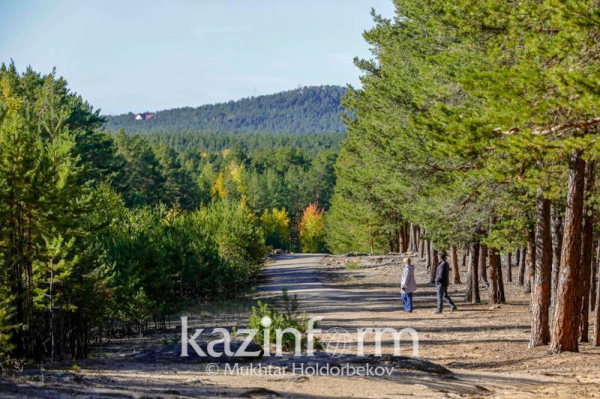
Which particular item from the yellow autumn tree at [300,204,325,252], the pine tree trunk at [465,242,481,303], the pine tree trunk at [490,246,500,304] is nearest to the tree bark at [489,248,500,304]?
the pine tree trunk at [490,246,500,304]

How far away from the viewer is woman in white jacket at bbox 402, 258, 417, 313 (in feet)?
69.2

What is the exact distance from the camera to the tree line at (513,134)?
10.4 metres

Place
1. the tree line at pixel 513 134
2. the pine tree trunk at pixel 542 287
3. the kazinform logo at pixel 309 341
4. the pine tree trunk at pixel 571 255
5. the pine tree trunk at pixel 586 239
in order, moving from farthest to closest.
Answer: the pine tree trunk at pixel 542 287 < the pine tree trunk at pixel 586 239 < the kazinform logo at pixel 309 341 < the pine tree trunk at pixel 571 255 < the tree line at pixel 513 134

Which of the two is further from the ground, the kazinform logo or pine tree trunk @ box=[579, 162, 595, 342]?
pine tree trunk @ box=[579, 162, 595, 342]

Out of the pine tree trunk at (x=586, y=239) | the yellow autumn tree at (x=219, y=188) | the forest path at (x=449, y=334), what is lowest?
the forest path at (x=449, y=334)

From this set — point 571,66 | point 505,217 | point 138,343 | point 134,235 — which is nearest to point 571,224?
point 571,66

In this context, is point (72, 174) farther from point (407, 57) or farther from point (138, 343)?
point (407, 57)

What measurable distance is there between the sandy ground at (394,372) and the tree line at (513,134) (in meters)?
1.34

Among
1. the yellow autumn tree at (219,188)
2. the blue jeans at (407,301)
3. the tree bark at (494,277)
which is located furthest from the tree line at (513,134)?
the yellow autumn tree at (219,188)

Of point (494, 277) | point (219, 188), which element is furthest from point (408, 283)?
point (219, 188)

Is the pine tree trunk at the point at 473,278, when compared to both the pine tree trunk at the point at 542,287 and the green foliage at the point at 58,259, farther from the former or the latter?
the green foliage at the point at 58,259

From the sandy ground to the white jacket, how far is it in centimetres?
91

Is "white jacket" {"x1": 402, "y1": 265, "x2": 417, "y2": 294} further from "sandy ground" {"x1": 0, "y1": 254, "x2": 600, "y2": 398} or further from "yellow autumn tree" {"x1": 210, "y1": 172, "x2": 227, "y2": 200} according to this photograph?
"yellow autumn tree" {"x1": 210, "y1": 172, "x2": 227, "y2": 200}

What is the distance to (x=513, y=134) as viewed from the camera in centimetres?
1108
